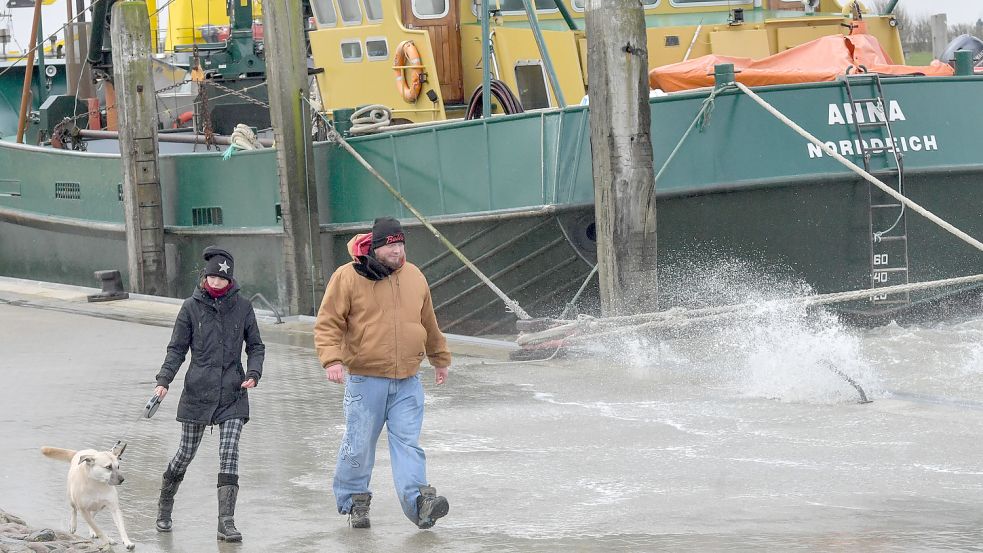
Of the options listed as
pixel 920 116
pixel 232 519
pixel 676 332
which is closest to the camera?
pixel 232 519

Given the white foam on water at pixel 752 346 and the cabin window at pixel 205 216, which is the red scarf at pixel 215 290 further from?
the cabin window at pixel 205 216

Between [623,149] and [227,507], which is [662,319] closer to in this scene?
[623,149]

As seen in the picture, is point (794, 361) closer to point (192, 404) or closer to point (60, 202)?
point (192, 404)

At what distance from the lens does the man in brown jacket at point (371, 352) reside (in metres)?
6.05

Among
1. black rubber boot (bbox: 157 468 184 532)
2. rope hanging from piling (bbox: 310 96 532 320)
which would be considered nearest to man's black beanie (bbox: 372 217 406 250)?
black rubber boot (bbox: 157 468 184 532)

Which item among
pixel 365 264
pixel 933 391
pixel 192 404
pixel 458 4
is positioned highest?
pixel 458 4

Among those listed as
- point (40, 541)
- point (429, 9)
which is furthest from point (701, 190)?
point (40, 541)

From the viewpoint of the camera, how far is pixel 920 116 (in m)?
11.5

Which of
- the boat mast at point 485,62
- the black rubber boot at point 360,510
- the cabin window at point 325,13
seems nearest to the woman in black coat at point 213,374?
the black rubber boot at point 360,510

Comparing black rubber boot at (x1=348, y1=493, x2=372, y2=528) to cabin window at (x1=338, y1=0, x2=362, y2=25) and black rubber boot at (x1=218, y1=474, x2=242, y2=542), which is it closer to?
black rubber boot at (x1=218, y1=474, x2=242, y2=542)

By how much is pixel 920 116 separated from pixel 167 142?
971 cm

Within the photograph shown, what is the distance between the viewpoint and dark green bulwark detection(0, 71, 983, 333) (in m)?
11.5

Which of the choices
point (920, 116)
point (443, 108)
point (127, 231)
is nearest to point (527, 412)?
point (920, 116)

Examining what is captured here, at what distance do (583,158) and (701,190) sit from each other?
103 centimetres
